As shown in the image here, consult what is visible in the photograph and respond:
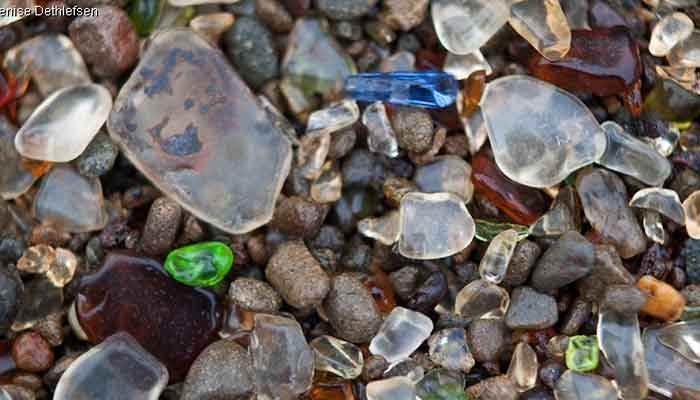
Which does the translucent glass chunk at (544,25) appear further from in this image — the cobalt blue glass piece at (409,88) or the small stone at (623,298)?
the small stone at (623,298)

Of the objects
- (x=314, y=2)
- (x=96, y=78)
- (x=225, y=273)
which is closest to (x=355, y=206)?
(x=225, y=273)

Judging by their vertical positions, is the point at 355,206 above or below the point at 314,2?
below

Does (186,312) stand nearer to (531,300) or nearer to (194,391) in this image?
(194,391)

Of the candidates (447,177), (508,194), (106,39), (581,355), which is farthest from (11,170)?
(581,355)

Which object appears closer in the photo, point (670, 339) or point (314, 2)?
point (670, 339)

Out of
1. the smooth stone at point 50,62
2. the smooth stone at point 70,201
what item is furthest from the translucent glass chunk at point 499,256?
the smooth stone at point 50,62

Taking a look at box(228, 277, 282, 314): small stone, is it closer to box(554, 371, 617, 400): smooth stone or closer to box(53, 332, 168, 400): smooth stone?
box(53, 332, 168, 400): smooth stone

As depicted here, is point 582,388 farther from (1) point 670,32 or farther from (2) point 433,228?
(1) point 670,32
